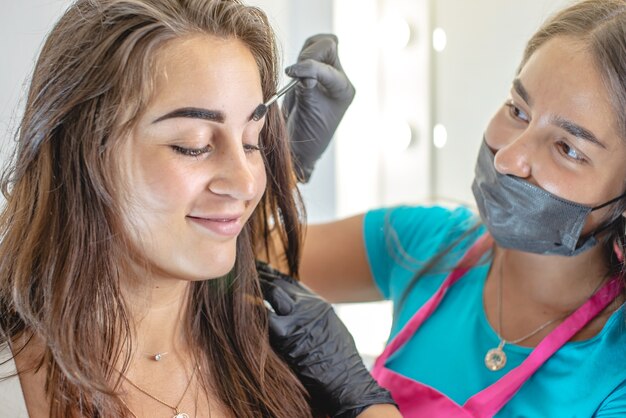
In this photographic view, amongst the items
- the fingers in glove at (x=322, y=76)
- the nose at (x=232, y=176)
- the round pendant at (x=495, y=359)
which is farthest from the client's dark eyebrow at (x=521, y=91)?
the nose at (x=232, y=176)

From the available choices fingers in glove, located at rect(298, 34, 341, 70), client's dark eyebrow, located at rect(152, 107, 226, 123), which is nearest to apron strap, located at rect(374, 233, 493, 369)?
fingers in glove, located at rect(298, 34, 341, 70)

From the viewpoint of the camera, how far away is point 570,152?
1468 millimetres

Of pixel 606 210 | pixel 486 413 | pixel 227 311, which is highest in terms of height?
pixel 606 210

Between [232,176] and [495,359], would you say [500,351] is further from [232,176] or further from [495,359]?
[232,176]

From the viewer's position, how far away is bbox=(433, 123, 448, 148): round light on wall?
260cm

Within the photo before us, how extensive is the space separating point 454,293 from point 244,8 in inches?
30.6

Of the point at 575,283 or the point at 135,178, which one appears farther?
the point at 575,283

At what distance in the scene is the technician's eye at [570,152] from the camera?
146 cm

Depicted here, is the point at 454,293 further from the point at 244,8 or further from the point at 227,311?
the point at 244,8

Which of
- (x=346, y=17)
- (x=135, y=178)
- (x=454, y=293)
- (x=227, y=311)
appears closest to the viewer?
(x=135, y=178)

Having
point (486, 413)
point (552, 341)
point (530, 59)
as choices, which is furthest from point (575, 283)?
point (530, 59)

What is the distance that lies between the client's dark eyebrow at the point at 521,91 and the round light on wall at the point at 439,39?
106 centimetres

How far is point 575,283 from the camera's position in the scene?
1.63 m

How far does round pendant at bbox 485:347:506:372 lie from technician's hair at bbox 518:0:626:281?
10.7 inches
